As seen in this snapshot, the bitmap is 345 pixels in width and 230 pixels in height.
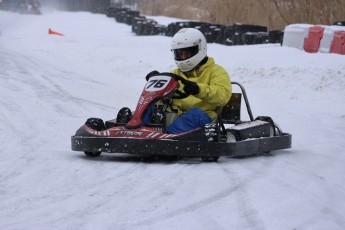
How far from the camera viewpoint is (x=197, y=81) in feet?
23.7

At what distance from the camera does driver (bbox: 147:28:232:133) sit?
672 cm

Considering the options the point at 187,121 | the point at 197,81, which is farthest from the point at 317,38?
the point at 187,121

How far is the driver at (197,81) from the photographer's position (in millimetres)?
6716

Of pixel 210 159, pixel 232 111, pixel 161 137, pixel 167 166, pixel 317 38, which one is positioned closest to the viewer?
pixel 167 166

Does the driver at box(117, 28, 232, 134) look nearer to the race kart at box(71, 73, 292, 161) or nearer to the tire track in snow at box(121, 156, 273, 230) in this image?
the race kart at box(71, 73, 292, 161)

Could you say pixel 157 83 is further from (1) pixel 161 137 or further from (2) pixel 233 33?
(2) pixel 233 33

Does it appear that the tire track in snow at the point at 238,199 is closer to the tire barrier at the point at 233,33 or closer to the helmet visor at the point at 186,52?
the helmet visor at the point at 186,52

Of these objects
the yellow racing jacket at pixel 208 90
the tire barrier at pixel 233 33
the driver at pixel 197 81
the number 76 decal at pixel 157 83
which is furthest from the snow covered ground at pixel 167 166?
the tire barrier at pixel 233 33

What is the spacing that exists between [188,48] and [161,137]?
1.14 m

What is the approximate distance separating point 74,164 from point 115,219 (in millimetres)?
1998

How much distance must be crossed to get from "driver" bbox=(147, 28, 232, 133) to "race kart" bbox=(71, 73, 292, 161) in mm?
125

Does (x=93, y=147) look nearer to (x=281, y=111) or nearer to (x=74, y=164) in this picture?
(x=74, y=164)

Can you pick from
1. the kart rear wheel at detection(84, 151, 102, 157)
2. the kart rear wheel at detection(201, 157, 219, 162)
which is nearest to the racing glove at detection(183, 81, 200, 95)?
the kart rear wheel at detection(201, 157, 219, 162)

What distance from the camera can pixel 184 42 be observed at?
7.09 metres
